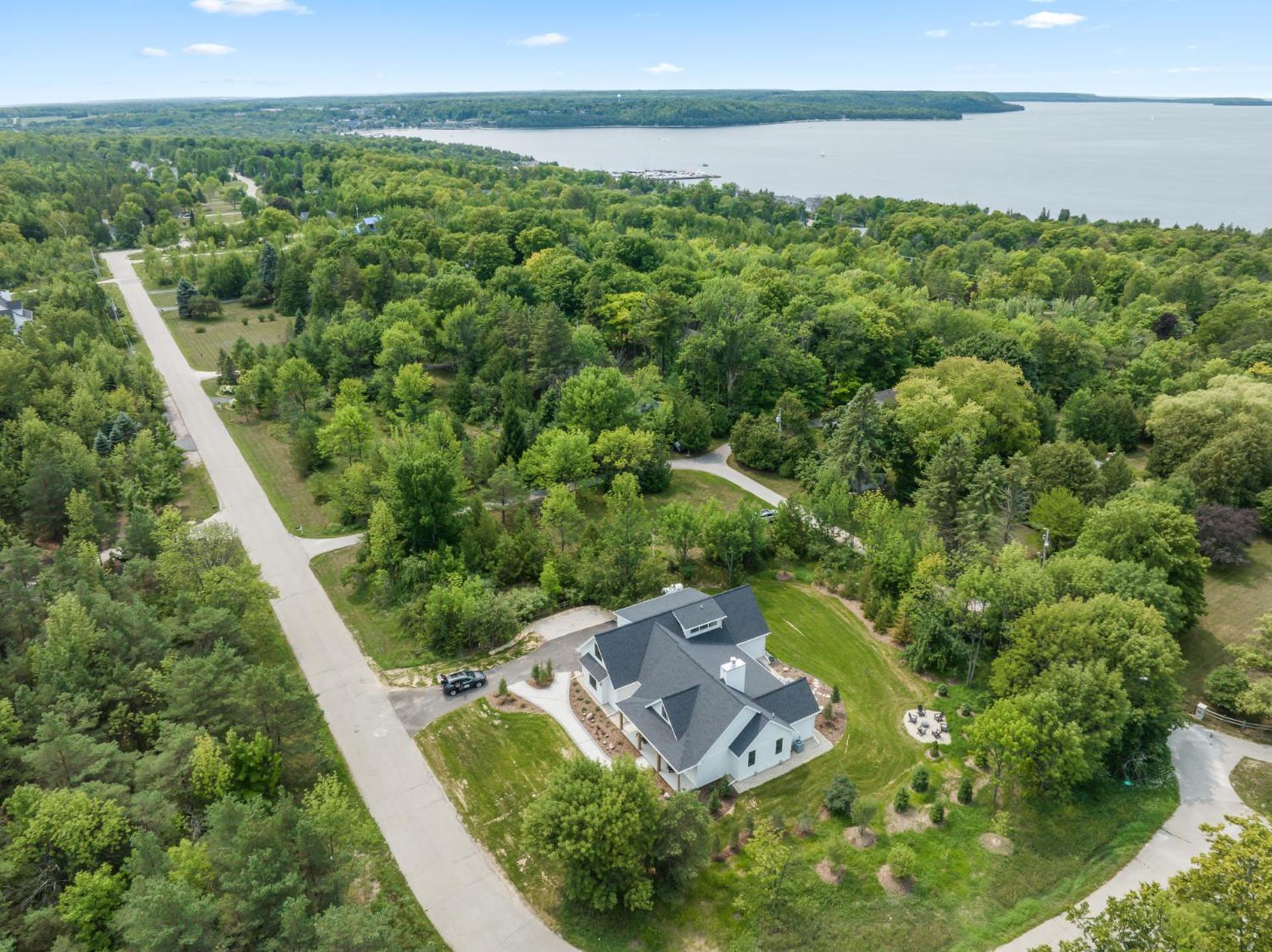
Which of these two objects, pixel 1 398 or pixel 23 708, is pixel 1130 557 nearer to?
pixel 23 708

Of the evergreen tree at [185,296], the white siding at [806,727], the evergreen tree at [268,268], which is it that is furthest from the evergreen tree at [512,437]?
the evergreen tree at [268,268]

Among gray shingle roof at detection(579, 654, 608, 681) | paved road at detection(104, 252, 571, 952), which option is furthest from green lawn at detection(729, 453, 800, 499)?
paved road at detection(104, 252, 571, 952)

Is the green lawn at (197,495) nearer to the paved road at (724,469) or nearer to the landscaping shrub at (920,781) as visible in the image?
the paved road at (724,469)

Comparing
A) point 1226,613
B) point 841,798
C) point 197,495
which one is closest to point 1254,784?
point 1226,613

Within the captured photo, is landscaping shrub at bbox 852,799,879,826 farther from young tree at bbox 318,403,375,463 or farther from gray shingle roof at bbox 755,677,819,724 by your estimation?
young tree at bbox 318,403,375,463

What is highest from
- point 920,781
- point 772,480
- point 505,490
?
point 505,490

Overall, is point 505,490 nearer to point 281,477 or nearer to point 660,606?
point 660,606
